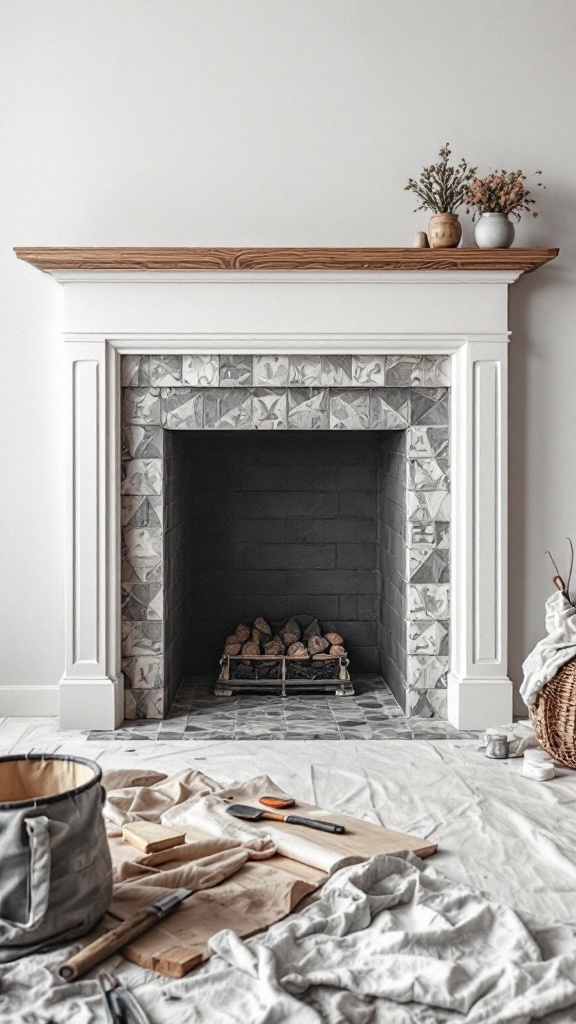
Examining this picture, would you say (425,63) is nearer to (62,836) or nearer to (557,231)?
(557,231)

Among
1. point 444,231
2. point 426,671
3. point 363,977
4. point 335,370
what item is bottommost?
point 363,977

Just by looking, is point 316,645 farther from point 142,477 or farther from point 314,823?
point 314,823

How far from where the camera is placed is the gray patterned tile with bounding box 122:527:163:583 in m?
3.74

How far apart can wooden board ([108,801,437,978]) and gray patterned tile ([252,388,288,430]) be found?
173 centimetres

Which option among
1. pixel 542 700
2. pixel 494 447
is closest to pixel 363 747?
pixel 542 700

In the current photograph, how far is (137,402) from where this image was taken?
3.73m


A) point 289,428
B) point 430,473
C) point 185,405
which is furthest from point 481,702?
point 185,405

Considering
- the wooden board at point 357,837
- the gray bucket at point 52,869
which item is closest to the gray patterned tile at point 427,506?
the wooden board at point 357,837

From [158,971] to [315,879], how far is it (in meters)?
0.44

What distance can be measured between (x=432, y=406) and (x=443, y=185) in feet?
2.60

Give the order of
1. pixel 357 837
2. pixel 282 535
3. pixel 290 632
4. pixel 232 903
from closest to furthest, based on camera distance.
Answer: pixel 232 903 → pixel 357 837 → pixel 290 632 → pixel 282 535

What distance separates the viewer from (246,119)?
3717 mm

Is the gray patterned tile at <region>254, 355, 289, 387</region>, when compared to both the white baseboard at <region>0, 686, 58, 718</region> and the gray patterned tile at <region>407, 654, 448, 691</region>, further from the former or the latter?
the white baseboard at <region>0, 686, 58, 718</region>

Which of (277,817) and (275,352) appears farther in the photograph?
(275,352)
